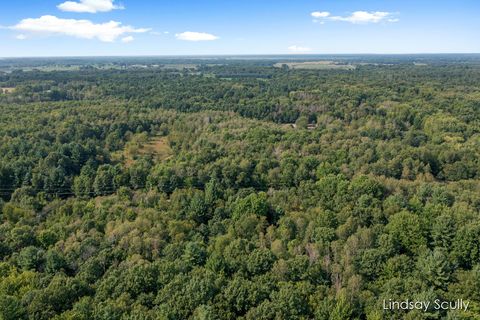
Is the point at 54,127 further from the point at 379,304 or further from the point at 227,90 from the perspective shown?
the point at 379,304

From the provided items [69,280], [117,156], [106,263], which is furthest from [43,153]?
[69,280]

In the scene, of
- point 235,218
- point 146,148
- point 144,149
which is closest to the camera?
point 235,218

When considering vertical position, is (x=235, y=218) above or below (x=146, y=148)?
below

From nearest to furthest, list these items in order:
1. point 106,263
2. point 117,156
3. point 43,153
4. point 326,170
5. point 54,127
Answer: point 106,263
point 326,170
point 43,153
point 117,156
point 54,127

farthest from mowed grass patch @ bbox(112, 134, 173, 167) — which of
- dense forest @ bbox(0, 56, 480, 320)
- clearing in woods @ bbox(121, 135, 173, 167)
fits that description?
dense forest @ bbox(0, 56, 480, 320)

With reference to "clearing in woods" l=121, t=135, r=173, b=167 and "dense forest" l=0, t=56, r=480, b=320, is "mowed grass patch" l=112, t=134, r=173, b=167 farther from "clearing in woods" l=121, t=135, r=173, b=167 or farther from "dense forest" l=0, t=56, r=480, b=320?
"dense forest" l=0, t=56, r=480, b=320

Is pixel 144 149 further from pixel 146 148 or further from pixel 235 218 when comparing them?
pixel 235 218

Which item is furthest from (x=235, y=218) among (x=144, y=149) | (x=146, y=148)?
(x=146, y=148)

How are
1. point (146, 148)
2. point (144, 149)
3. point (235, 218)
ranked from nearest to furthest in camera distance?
point (235, 218)
point (144, 149)
point (146, 148)
